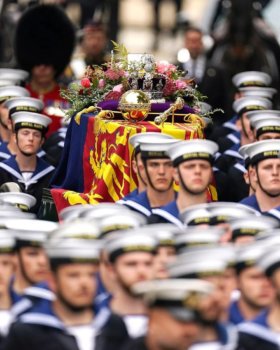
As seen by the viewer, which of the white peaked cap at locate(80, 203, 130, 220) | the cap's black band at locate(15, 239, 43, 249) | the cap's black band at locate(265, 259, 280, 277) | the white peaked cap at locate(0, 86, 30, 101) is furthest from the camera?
the white peaked cap at locate(0, 86, 30, 101)

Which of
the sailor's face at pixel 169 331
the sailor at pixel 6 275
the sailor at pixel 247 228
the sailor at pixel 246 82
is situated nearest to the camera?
the sailor's face at pixel 169 331

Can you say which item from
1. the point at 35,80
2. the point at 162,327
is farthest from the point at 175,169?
the point at 35,80

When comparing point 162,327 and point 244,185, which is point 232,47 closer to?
point 244,185

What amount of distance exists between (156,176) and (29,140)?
8.21ft

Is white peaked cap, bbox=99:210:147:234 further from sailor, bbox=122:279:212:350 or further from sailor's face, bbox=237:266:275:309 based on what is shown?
sailor, bbox=122:279:212:350

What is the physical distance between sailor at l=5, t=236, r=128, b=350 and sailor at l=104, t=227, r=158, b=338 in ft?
0.44

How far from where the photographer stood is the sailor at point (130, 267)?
12.8 meters

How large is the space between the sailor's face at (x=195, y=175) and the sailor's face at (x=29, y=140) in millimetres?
2876

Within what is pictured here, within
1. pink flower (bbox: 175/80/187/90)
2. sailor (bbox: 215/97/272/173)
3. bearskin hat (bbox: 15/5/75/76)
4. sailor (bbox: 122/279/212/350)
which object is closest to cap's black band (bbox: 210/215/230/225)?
sailor (bbox: 122/279/212/350)

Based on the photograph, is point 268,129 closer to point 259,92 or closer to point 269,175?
point 269,175

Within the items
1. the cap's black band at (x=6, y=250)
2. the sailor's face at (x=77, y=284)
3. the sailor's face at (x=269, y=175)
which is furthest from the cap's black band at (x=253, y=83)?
the sailor's face at (x=77, y=284)

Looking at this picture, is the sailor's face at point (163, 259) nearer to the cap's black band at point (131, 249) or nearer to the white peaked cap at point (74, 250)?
the cap's black band at point (131, 249)

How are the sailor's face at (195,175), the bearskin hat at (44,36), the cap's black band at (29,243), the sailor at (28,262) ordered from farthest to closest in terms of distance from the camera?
1. the bearskin hat at (44,36)
2. the sailor's face at (195,175)
3. the cap's black band at (29,243)
4. the sailor at (28,262)

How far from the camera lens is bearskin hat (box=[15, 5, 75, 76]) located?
2450cm
